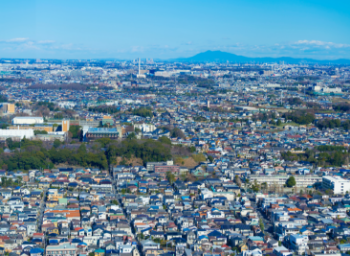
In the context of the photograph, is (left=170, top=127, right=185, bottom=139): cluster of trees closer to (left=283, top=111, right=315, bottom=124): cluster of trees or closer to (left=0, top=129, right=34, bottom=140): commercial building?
(left=0, top=129, right=34, bottom=140): commercial building

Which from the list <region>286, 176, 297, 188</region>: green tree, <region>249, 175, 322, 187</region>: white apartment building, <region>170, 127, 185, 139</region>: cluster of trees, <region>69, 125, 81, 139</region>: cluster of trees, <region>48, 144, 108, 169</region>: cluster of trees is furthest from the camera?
<region>170, 127, 185, 139</region>: cluster of trees

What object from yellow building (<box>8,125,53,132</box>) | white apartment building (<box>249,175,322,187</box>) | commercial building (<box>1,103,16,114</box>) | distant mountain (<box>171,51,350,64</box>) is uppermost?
white apartment building (<box>249,175,322,187</box>)

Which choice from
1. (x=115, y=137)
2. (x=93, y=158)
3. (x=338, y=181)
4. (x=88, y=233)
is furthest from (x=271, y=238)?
(x=115, y=137)

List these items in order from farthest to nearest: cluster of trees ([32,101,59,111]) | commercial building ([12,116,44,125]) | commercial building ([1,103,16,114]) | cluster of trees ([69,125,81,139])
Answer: cluster of trees ([32,101,59,111]), commercial building ([1,103,16,114]), commercial building ([12,116,44,125]), cluster of trees ([69,125,81,139])

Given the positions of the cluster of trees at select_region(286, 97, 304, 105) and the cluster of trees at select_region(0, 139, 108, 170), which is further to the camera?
the cluster of trees at select_region(286, 97, 304, 105)

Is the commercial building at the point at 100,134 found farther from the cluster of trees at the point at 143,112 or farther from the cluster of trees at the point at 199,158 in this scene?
the cluster of trees at the point at 143,112

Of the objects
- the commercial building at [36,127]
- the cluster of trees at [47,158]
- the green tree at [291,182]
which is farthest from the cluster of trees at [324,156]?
the commercial building at [36,127]

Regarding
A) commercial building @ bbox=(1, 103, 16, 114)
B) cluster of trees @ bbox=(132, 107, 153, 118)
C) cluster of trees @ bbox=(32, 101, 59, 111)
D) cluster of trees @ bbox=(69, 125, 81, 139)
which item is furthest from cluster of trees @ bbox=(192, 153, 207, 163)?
cluster of trees @ bbox=(32, 101, 59, 111)
